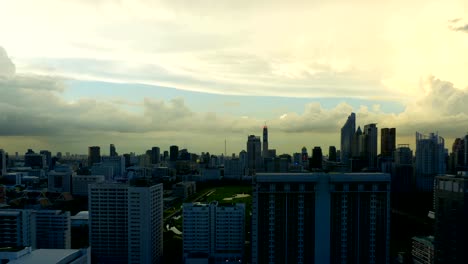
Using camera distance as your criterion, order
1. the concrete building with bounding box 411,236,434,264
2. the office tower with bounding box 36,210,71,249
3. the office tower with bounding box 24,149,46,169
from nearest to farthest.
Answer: the concrete building with bounding box 411,236,434,264 → the office tower with bounding box 36,210,71,249 → the office tower with bounding box 24,149,46,169

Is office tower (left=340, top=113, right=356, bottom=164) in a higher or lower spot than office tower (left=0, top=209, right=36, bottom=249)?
higher

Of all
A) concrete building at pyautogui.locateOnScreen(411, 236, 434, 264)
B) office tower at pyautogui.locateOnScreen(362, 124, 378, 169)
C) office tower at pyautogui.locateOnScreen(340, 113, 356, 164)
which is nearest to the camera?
concrete building at pyautogui.locateOnScreen(411, 236, 434, 264)

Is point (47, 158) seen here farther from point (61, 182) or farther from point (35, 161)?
point (61, 182)

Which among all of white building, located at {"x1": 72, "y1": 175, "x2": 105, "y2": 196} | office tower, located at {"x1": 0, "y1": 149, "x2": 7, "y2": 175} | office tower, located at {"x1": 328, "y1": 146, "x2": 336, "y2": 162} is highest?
office tower, located at {"x1": 328, "y1": 146, "x2": 336, "y2": 162}

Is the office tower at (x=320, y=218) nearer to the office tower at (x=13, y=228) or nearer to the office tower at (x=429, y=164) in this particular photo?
the office tower at (x=13, y=228)

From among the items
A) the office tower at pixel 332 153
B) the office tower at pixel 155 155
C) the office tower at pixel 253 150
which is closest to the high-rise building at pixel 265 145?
the office tower at pixel 253 150

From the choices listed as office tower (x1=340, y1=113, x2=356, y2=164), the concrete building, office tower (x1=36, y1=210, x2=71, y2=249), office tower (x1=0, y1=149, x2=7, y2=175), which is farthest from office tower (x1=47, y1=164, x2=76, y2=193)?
the concrete building

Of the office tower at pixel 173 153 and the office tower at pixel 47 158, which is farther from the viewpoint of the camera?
the office tower at pixel 173 153

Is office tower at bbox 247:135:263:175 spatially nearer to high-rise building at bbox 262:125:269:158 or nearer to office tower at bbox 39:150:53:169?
high-rise building at bbox 262:125:269:158
